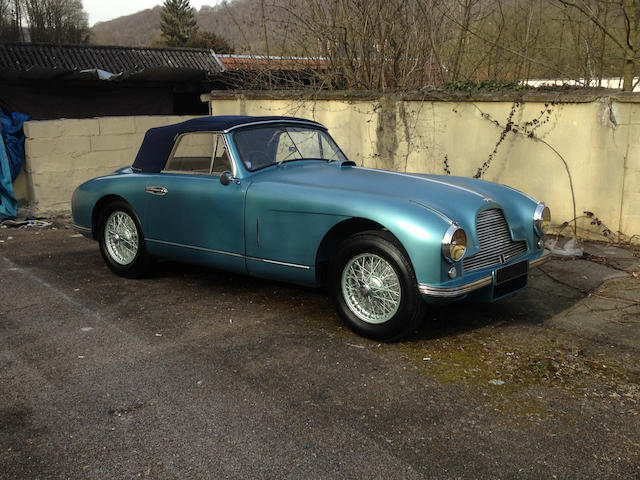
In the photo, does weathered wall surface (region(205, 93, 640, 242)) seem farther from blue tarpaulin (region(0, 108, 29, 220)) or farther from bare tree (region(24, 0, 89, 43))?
bare tree (region(24, 0, 89, 43))

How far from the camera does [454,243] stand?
3.97m

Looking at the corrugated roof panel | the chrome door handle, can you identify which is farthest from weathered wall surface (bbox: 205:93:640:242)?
the corrugated roof panel

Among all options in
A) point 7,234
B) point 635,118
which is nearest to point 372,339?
point 635,118

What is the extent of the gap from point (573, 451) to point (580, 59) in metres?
8.88

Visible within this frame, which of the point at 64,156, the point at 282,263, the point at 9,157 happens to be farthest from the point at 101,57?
the point at 282,263

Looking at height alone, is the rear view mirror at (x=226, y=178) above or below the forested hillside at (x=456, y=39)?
below

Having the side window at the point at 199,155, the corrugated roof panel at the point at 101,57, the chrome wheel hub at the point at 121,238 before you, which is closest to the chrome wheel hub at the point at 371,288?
the side window at the point at 199,155

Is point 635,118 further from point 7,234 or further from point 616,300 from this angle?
point 7,234

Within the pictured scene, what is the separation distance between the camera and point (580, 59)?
10242mm

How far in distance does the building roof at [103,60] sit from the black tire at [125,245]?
→ 7.48m

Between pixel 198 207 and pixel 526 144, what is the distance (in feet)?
14.3

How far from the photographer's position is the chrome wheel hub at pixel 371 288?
4.23m

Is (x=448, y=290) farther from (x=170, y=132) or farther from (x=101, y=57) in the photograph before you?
(x=101, y=57)

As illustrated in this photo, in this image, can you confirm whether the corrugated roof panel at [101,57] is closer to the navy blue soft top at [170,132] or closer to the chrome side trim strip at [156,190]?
the navy blue soft top at [170,132]
